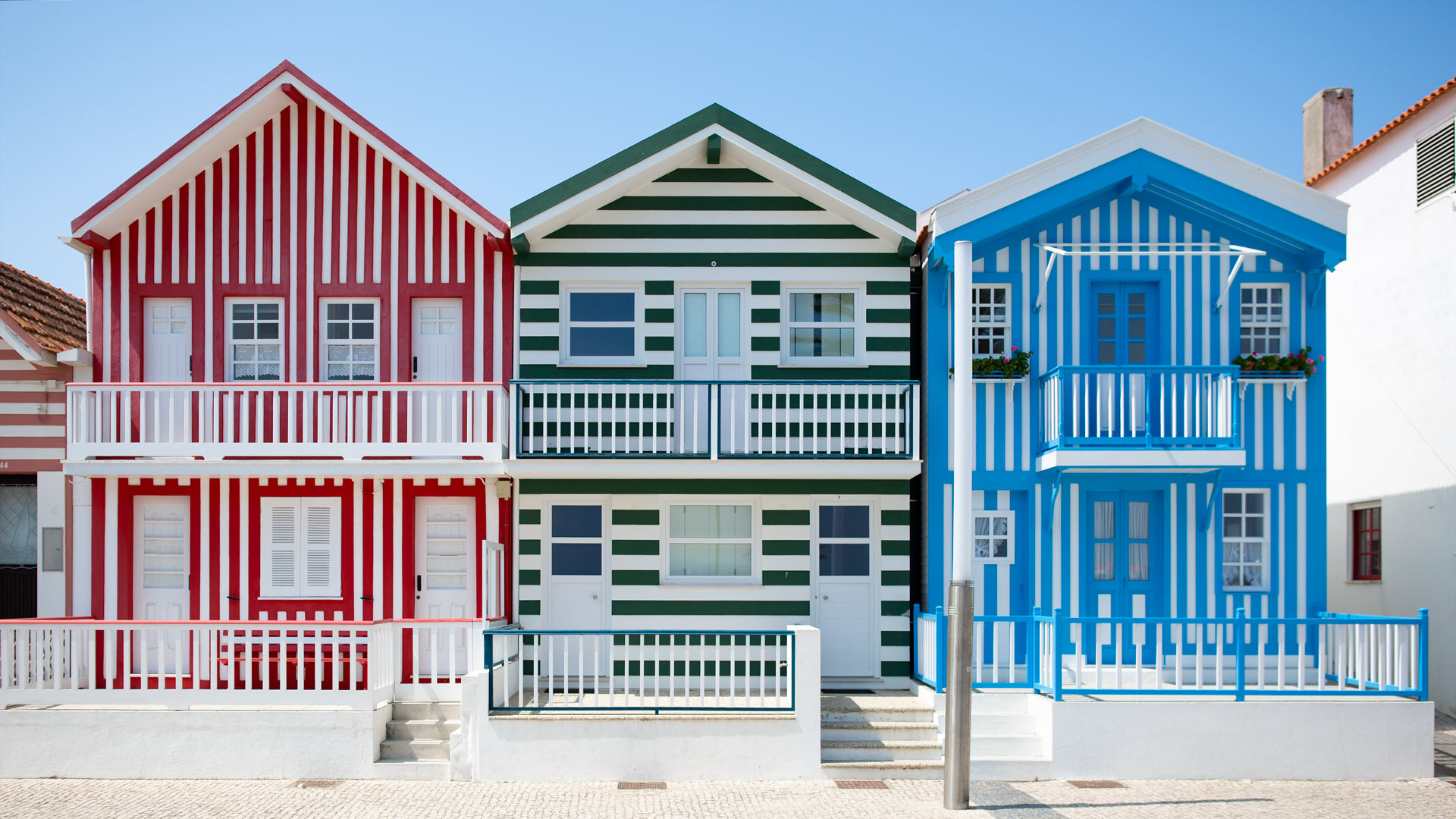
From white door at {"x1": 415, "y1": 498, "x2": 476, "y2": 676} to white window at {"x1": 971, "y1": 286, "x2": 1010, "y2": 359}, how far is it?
7060 mm

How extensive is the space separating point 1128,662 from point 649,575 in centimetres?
628

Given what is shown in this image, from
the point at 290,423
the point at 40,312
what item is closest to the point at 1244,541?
the point at 290,423

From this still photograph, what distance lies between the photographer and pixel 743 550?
14.3 metres

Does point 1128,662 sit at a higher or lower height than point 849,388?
lower

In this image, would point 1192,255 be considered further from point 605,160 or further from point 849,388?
point 605,160

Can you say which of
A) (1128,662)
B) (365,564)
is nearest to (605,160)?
(365,564)

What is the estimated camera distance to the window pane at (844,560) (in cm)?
1423

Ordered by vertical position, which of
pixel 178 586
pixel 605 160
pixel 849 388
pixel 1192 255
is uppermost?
pixel 605 160

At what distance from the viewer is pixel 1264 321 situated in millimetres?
14547

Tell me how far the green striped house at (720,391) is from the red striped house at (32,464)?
20.7 feet

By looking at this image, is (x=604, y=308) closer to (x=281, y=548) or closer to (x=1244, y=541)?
(x=281, y=548)

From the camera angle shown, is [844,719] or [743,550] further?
[743,550]

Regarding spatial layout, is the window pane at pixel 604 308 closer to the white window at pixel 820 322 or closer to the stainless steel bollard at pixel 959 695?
the white window at pixel 820 322

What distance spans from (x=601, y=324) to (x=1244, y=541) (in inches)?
350
